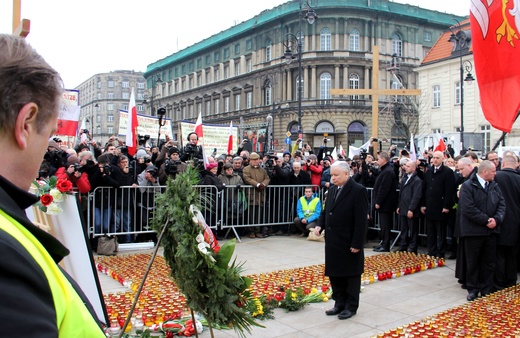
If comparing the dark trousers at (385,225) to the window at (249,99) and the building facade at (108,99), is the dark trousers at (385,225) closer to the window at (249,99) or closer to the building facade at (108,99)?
the window at (249,99)

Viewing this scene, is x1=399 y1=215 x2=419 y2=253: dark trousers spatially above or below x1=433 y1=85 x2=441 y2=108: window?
below

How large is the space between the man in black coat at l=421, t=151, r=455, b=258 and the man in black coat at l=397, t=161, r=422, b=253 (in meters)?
0.29

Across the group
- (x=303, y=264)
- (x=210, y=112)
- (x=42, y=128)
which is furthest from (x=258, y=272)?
(x=210, y=112)

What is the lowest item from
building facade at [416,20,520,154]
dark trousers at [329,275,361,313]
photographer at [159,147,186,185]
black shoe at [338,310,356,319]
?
black shoe at [338,310,356,319]

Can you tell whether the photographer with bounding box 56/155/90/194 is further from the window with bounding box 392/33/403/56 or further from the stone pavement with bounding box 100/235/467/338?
the window with bounding box 392/33/403/56

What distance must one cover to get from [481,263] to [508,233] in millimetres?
666

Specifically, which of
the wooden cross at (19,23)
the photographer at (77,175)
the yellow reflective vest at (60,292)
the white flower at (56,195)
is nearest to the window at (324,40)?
the photographer at (77,175)

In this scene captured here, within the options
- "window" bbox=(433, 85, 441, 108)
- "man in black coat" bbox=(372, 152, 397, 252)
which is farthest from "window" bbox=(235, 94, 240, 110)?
"man in black coat" bbox=(372, 152, 397, 252)

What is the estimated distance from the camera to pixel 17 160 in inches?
43.5

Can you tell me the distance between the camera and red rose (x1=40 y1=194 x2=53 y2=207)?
3.74 metres

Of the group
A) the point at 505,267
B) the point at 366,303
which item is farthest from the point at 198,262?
the point at 505,267

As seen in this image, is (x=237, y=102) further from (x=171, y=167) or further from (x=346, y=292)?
(x=346, y=292)

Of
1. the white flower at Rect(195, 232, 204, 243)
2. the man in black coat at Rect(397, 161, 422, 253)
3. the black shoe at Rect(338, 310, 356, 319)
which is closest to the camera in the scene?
the white flower at Rect(195, 232, 204, 243)

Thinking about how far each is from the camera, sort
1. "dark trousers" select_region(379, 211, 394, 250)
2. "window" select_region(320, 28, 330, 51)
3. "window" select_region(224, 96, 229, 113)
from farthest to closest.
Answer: "window" select_region(224, 96, 229, 113)
"window" select_region(320, 28, 330, 51)
"dark trousers" select_region(379, 211, 394, 250)
